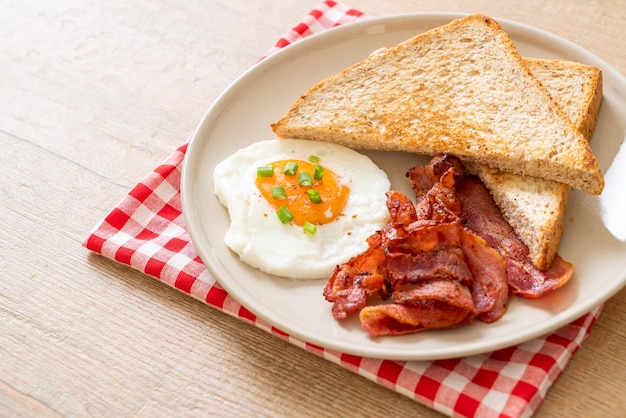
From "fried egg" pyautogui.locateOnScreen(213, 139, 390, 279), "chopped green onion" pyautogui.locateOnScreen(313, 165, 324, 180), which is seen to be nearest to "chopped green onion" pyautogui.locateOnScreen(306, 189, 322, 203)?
"fried egg" pyautogui.locateOnScreen(213, 139, 390, 279)

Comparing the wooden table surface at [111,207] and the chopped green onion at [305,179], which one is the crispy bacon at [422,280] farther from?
the chopped green onion at [305,179]

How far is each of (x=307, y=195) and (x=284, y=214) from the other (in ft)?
0.55

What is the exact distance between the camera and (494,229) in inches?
135

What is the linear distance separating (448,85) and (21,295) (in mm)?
2517

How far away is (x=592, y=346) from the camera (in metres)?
3.11

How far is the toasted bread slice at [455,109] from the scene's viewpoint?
3.55 m

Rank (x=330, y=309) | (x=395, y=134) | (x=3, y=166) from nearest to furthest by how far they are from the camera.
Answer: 1. (x=330, y=309)
2. (x=395, y=134)
3. (x=3, y=166)

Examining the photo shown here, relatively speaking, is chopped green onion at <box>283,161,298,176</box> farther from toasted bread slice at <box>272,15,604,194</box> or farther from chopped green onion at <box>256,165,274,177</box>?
toasted bread slice at <box>272,15,604,194</box>

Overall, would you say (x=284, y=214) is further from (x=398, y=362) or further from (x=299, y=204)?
(x=398, y=362)

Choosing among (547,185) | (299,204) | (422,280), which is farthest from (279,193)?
(547,185)

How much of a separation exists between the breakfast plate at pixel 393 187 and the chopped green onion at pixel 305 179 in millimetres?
444

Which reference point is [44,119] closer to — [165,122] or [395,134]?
[165,122]

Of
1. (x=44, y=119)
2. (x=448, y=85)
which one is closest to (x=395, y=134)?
(x=448, y=85)

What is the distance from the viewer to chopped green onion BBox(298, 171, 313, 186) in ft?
12.0
